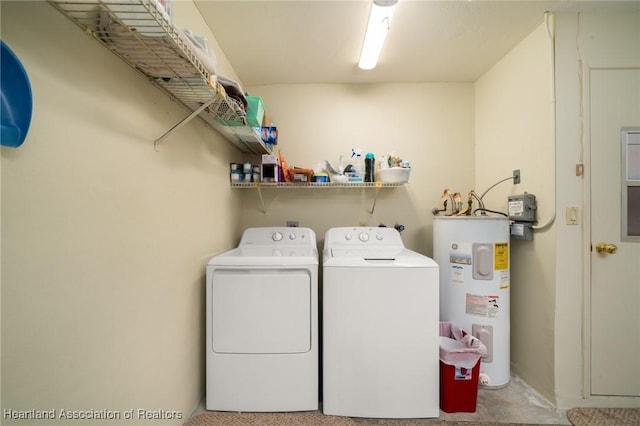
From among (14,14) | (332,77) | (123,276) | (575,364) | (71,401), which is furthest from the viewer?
(332,77)

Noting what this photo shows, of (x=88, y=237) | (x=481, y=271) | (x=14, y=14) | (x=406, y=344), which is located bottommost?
(x=406, y=344)

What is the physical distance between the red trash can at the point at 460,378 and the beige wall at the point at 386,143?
38.6 inches

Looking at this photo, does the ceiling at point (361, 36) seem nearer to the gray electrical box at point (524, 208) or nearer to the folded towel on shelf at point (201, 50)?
the folded towel on shelf at point (201, 50)

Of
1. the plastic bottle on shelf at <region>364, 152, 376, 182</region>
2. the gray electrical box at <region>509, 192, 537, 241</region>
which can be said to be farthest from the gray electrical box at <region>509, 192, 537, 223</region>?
the plastic bottle on shelf at <region>364, 152, 376, 182</region>

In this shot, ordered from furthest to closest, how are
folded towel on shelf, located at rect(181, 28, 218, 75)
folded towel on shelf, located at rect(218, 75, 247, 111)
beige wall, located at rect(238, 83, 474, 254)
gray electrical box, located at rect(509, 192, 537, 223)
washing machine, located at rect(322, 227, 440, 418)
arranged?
1. beige wall, located at rect(238, 83, 474, 254)
2. gray electrical box, located at rect(509, 192, 537, 223)
3. washing machine, located at rect(322, 227, 440, 418)
4. folded towel on shelf, located at rect(218, 75, 247, 111)
5. folded towel on shelf, located at rect(181, 28, 218, 75)

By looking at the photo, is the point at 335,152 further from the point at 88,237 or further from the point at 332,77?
the point at 88,237

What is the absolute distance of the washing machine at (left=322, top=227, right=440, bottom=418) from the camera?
1373mm

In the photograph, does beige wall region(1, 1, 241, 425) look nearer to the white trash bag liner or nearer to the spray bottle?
the spray bottle

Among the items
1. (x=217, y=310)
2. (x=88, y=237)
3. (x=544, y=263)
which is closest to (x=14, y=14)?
(x=88, y=237)

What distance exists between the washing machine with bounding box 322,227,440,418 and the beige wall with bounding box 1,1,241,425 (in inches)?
34.0

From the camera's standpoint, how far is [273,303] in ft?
4.58

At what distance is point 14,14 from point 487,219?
2.32 m

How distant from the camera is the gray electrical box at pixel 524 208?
161 centimetres

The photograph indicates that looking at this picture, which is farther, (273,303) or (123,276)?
(273,303)
